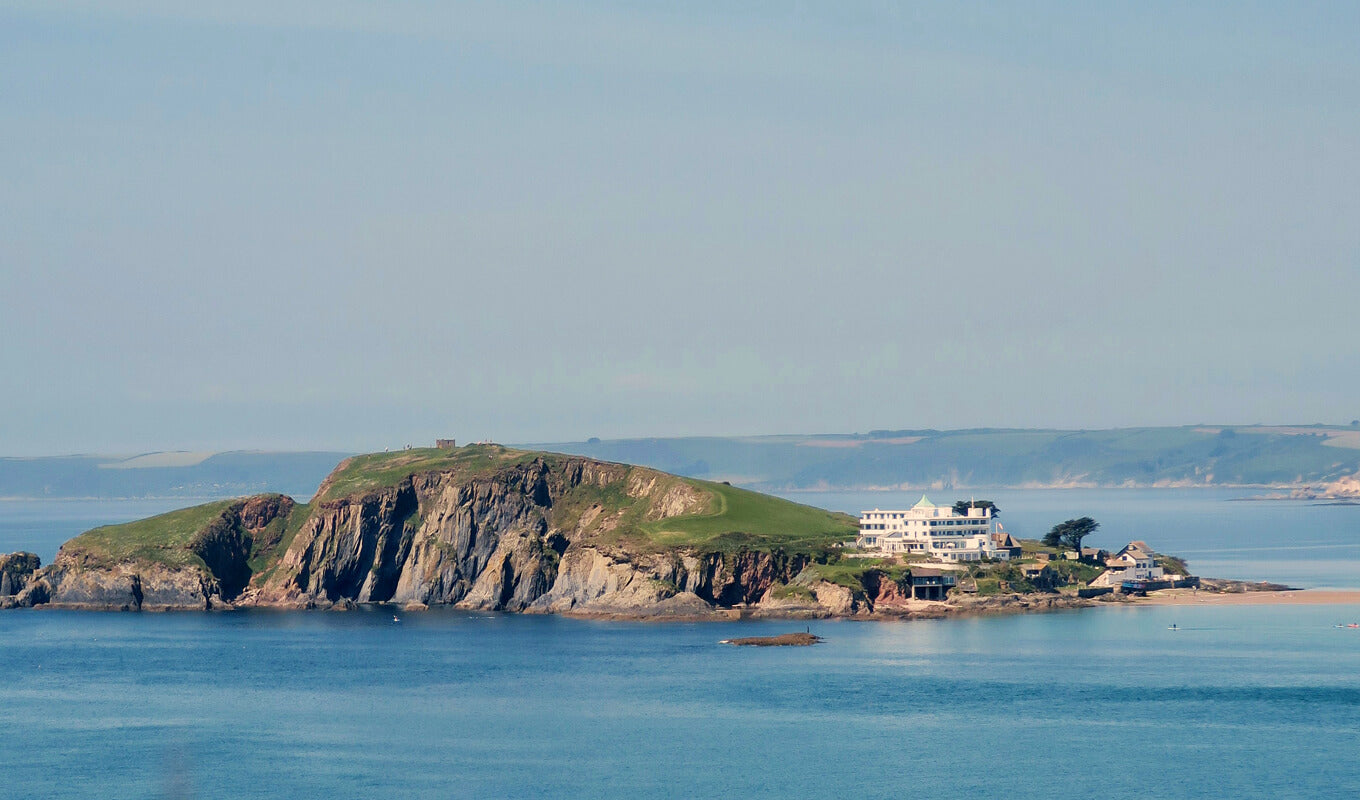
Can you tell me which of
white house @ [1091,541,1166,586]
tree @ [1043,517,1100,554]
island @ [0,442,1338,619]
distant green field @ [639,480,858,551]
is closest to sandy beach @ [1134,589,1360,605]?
white house @ [1091,541,1166,586]

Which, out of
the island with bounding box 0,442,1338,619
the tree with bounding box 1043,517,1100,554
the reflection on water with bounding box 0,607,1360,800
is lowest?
the reflection on water with bounding box 0,607,1360,800

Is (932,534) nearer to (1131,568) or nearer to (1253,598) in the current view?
(1131,568)

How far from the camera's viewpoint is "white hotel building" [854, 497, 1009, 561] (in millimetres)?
188500

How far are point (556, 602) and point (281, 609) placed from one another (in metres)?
33.4

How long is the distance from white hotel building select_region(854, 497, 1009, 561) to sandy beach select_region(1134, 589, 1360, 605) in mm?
17793

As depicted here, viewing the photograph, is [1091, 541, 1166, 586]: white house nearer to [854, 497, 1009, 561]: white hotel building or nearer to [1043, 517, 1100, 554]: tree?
[1043, 517, 1100, 554]: tree

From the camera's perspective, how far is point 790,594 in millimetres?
175000

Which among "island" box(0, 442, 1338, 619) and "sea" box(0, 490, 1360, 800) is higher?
"island" box(0, 442, 1338, 619)

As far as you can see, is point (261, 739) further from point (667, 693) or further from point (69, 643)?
point (69, 643)

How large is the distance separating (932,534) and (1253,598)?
34.7 metres

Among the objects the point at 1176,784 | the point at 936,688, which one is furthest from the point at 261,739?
the point at 1176,784

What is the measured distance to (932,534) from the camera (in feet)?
630

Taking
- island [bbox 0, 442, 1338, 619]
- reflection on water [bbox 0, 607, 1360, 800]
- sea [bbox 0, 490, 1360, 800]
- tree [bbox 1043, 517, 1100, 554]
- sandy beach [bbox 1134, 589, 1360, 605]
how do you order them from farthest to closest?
1. tree [bbox 1043, 517, 1100, 554]
2. sandy beach [bbox 1134, 589, 1360, 605]
3. island [bbox 0, 442, 1338, 619]
4. reflection on water [bbox 0, 607, 1360, 800]
5. sea [bbox 0, 490, 1360, 800]

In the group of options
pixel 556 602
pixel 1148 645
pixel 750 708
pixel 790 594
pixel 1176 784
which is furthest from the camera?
pixel 556 602
